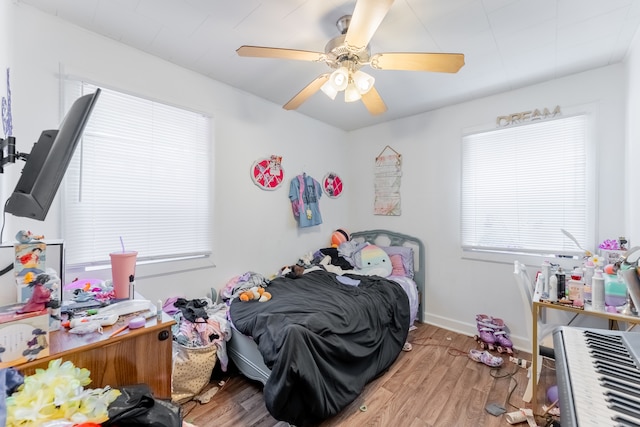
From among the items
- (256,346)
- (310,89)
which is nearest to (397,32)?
(310,89)

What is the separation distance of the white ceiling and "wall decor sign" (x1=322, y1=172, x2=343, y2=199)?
144cm

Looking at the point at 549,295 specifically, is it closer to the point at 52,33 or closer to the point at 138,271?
the point at 138,271

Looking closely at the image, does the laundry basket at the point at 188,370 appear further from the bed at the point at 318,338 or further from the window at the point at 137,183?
the window at the point at 137,183

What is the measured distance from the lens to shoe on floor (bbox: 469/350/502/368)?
223cm

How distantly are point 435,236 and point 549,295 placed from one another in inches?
55.8

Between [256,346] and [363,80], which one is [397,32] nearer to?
[363,80]

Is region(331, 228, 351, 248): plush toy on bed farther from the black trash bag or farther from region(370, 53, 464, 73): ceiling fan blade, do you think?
the black trash bag

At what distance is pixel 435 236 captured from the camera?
3.11 m

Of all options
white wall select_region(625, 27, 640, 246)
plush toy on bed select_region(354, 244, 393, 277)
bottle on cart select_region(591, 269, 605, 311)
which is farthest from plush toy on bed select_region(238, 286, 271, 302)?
white wall select_region(625, 27, 640, 246)

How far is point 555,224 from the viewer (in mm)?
2396

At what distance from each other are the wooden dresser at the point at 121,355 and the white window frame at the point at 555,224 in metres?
2.88

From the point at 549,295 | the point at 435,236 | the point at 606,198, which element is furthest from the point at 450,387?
the point at 606,198

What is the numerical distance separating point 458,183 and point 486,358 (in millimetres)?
1738

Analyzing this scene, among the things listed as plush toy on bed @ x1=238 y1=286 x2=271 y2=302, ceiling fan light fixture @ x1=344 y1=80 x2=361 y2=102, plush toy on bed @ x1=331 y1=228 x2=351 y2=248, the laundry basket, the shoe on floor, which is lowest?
the shoe on floor
